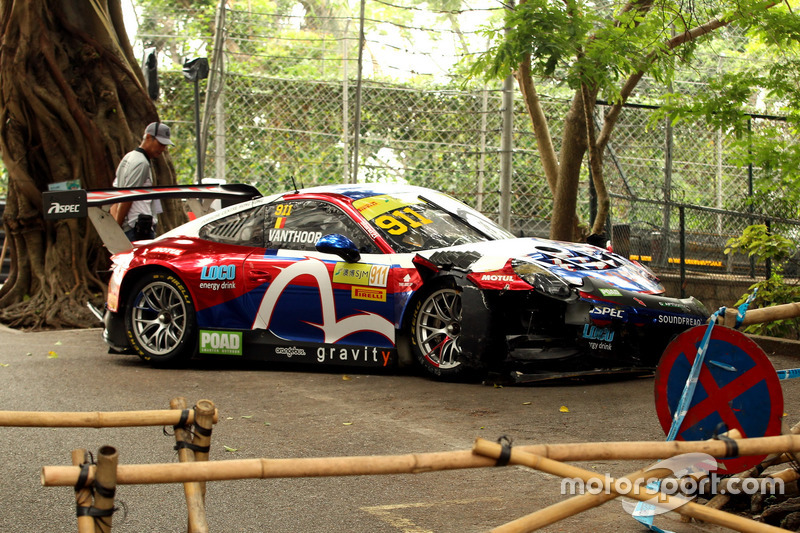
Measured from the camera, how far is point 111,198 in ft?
27.8

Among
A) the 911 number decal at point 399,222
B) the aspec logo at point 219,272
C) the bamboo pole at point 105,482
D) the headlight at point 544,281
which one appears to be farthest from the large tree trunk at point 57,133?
the bamboo pole at point 105,482

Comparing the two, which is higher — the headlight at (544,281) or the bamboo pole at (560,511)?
the headlight at (544,281)

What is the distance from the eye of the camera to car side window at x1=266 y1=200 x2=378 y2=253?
301 inches

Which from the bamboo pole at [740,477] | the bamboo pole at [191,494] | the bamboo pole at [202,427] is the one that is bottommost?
the bamboo pole at [740,477]

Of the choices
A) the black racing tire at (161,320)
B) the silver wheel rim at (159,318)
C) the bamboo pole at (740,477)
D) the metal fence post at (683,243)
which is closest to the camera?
the bamboo pole at (740,477)

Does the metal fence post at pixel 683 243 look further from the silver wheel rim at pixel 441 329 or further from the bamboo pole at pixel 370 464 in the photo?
the bamboo pole at pixel 370 464

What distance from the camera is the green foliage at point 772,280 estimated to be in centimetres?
955

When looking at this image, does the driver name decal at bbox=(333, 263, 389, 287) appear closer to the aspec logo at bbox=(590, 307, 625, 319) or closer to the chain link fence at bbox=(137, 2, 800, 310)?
the aspec logo at bbox=(590, 307, 625, 319)

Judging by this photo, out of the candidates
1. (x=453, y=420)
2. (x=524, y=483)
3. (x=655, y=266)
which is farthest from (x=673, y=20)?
(x=524, y=483)

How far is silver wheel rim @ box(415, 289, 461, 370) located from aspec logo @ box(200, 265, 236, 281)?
1.82 meters

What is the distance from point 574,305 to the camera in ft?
21.2

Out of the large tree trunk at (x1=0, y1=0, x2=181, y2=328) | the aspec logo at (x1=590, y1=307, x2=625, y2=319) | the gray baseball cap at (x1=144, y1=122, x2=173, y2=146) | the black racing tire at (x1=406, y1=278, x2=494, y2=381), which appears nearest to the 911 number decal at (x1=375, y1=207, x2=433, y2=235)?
the black racing tire at (x1=406, y1=278, x2=494, y2=381)

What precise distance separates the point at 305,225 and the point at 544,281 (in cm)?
235

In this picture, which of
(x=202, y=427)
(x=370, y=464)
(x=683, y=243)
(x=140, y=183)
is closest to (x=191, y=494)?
(x=202, y=427)
